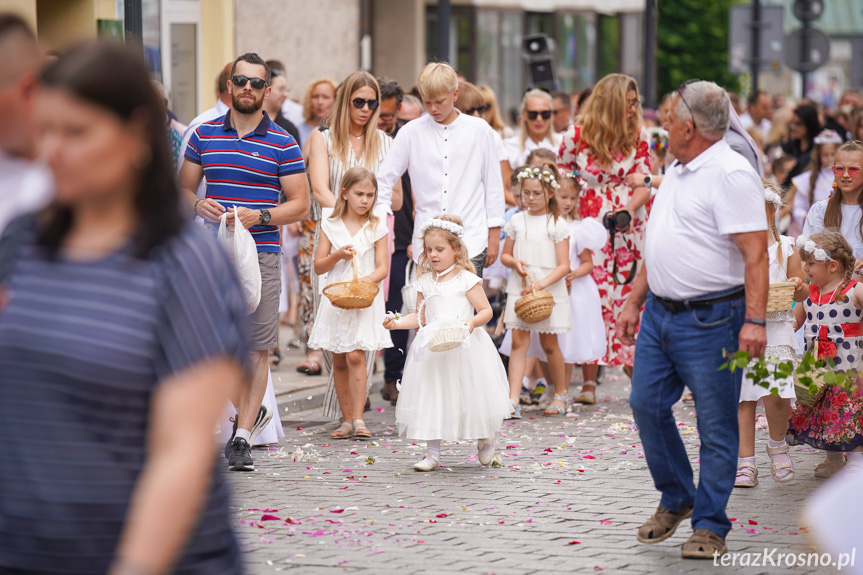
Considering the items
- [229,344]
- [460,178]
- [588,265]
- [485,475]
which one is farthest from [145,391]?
[588,265]

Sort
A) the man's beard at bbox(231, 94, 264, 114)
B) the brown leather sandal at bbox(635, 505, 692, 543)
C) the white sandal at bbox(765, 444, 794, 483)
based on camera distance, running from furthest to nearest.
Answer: the man's beard at bbox(231, 94, 264, 114)
the white sandal at bbox(765, 444, 794, 483)
the brown leather sandal at bbox(635, 505, 692, 543)

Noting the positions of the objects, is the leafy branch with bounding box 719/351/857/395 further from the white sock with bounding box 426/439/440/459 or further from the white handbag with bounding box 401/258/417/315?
the white handbag with bounding box 401/258/417/315

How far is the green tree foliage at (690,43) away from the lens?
168 feet

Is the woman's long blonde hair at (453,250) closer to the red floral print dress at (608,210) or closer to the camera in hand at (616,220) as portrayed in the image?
the camera in hand at (616,220)

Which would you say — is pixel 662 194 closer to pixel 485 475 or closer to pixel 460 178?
pixel 485 475

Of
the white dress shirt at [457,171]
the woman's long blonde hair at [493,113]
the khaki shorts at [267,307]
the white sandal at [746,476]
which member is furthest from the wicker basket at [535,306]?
the woman's long blonde hair at [493,113]

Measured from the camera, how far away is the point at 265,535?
5.95m

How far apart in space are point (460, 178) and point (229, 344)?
20.9ft

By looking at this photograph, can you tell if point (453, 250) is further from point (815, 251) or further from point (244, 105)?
point (815, 251)

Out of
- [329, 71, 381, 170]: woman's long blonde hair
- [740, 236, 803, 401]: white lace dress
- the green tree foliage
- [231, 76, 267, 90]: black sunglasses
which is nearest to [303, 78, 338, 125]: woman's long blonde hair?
[329, 71, 381, 170]: woman's long blonde hair

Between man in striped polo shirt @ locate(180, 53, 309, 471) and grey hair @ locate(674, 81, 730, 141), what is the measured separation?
2894 mm

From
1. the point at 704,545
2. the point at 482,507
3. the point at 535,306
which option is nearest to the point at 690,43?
the point at 535,306

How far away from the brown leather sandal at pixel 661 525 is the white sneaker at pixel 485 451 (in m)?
1.98

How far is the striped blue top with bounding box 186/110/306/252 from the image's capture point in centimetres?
768
